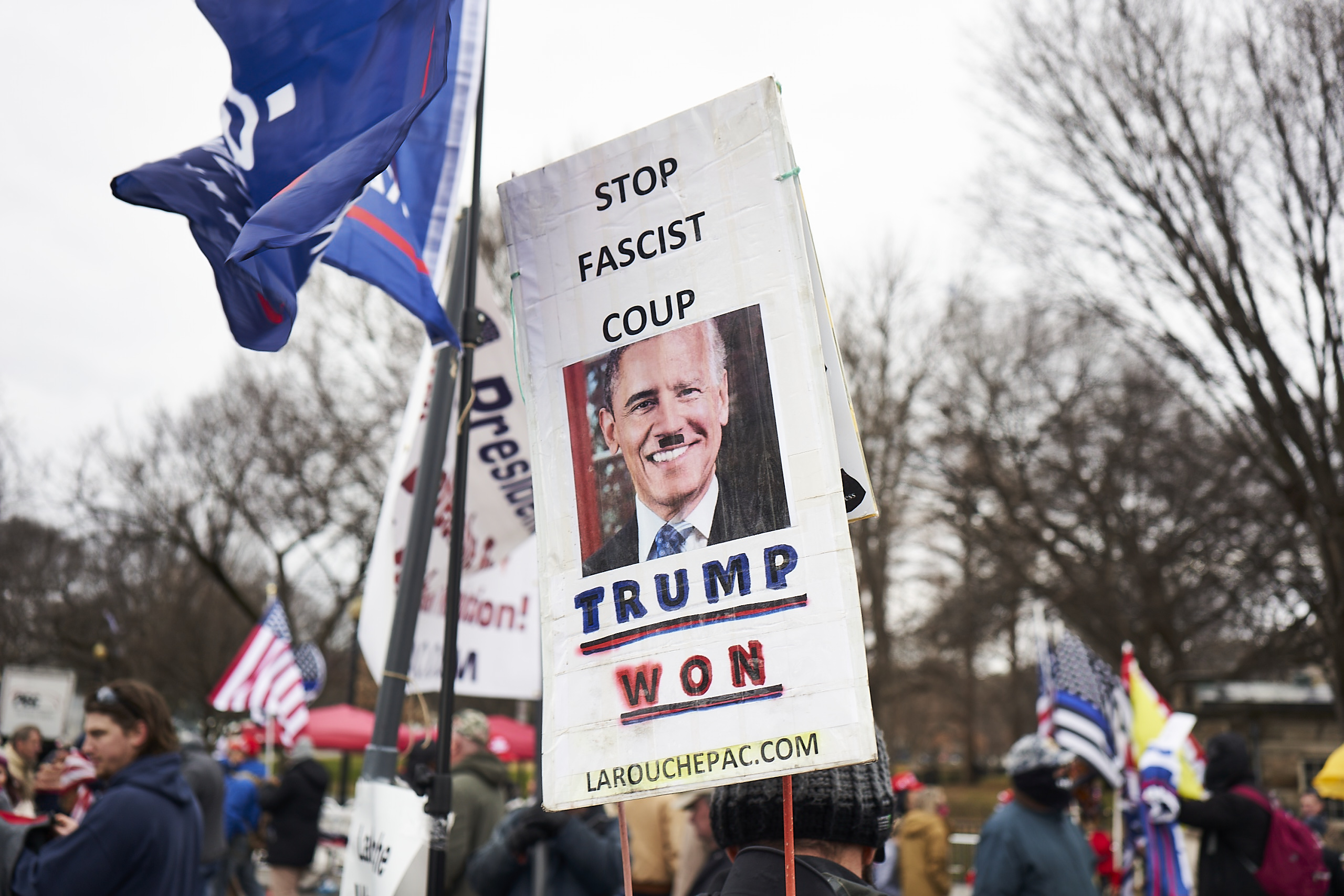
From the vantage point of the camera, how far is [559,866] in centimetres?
498

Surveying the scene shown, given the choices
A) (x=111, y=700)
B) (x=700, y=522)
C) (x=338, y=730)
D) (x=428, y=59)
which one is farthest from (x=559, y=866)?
(x=338, y=730)

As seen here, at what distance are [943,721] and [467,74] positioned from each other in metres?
60.7

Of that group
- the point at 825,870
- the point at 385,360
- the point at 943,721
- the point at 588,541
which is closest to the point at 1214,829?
the point at 825,870

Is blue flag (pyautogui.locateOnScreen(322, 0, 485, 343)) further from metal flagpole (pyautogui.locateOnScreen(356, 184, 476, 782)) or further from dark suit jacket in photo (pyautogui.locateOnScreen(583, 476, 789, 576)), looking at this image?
dark suit jacket in photo (pyautogui.locateOnScreen(583, 476, 789, 576))

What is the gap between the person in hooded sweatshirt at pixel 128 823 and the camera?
355cm

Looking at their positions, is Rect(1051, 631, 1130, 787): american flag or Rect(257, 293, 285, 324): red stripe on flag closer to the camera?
Rect(257, 293, 285, 324): red stripe on flag

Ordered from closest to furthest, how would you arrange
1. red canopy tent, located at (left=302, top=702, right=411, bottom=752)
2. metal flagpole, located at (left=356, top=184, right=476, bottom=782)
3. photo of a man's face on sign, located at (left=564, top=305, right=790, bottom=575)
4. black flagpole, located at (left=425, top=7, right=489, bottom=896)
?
photo of a man's face on sign, located at (left=564, top=305, right=790, bottom=575) < black flagpole, located at (left=425, top=7, right=489, bottom=896) < metal flagpole, located at (left=356, top=184, right=476, bottom=782) < red canopy tent, located at (left=302, top=702, right=411, bottom=752)

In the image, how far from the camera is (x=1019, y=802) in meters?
5.25

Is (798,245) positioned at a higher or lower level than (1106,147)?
lower

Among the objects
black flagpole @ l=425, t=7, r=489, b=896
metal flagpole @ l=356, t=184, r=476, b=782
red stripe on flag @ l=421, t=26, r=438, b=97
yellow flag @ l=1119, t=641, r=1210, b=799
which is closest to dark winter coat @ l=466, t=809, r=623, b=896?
metal flagpole @ l=356, t=184, r=476, b=782

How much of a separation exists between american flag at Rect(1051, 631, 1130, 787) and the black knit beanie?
7.21 metres

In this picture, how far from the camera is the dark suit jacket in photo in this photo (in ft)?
6.81

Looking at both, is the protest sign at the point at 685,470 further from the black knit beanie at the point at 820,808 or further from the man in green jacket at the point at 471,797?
the man in green jacket at the point at 471,797

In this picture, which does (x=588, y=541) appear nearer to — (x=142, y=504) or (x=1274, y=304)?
A: (x=1274, y=304)
